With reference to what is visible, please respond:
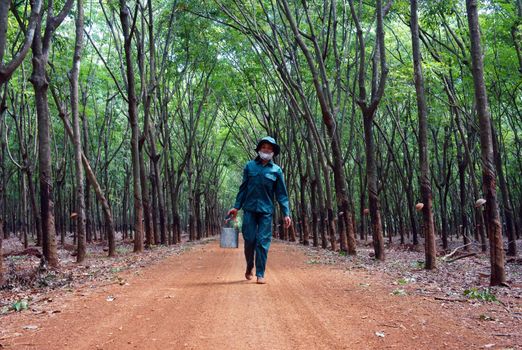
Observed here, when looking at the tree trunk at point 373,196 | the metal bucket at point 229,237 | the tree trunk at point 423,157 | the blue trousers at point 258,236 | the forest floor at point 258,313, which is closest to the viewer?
the forest floor at point 258,313

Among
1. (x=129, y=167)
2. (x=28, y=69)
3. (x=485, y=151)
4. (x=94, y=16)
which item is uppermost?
(x=94, y=16)

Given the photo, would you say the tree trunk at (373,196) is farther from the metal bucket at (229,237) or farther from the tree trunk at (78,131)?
the tree trunk at (78,131)

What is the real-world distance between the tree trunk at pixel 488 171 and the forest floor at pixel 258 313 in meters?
0.39

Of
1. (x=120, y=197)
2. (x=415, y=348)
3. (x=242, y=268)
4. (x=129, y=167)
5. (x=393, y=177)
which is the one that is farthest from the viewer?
(x=120, y=197)

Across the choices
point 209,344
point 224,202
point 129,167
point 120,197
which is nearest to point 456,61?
point 209,344

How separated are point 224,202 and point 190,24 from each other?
62.6 meters

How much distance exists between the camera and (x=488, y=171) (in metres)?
6.73

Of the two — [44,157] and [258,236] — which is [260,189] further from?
[44,157]

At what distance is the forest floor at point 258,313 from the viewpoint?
388cm

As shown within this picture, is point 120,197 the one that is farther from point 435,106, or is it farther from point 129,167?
point 435,106

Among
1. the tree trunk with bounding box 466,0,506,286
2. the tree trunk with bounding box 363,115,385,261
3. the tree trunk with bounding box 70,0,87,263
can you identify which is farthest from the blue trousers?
the tree trunk with bounding box 70,0,87,263

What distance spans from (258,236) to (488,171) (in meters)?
3.29

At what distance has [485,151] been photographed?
6859 mm

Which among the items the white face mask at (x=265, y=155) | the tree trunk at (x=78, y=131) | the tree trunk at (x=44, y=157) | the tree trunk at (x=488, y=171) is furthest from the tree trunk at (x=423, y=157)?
the tree trunk at (x=78, y=131)
